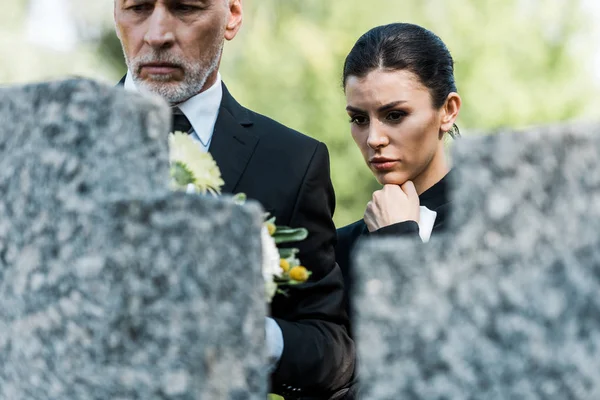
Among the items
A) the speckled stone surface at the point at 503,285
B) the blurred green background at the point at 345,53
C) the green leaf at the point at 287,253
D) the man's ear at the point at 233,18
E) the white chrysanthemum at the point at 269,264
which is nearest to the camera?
the speckled stone surface at the point at 503,285

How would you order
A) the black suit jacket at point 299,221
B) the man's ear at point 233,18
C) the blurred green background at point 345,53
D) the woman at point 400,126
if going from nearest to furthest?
the black suit jacket at point 299,221 < the man's ear at point 233,18 < the woman at point 400,126 < the blurred green background at point 345,53

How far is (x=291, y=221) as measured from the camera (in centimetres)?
405

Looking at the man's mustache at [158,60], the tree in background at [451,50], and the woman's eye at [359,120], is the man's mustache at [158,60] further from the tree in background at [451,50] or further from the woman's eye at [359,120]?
the tree in background at [451,50]

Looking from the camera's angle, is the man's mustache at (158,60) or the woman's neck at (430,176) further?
the woman's neck at (430,176)

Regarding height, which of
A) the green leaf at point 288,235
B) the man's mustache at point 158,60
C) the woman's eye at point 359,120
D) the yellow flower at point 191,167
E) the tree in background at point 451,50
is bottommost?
the tree in background at point 451,50

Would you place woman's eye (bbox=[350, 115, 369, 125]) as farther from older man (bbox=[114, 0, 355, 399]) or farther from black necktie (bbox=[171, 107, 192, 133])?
black necktie (bbox=[171, 107, 192, 133])

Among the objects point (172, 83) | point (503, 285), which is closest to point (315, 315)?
point (172, 83)

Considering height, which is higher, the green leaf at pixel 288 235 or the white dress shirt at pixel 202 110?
the white dress shirt at pixel 202 110

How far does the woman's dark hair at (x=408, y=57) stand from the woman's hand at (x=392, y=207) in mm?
586

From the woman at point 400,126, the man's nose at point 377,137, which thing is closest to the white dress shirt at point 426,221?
the woman at point 400,126

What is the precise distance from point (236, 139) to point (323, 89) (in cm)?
1715

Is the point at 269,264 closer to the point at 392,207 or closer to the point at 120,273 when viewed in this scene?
the point at 120,273

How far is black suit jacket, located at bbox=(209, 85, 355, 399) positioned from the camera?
12.2 ft

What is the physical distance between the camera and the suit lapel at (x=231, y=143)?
4073 mm
